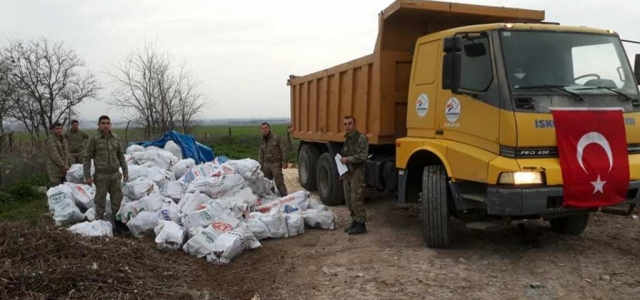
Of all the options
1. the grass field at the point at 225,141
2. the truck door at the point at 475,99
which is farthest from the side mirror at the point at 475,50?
the grass field at the point at 225,141

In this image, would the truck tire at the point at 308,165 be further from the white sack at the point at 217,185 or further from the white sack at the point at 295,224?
the white sack at the point at 295,224

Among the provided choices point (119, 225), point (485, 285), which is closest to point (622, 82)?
point (485, 285)

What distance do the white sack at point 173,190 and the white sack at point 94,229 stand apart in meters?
1.53

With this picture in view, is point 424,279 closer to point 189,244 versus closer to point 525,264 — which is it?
point 525,264

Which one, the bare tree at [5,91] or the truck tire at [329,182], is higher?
the bare tree at [5,91]

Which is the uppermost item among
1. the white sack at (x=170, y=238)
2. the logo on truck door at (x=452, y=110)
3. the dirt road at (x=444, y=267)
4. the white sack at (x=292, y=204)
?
the logo on truck door at (x=452, y=110)

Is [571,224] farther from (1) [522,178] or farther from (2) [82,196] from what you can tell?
(2) [82,196]

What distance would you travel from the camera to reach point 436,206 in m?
5.42

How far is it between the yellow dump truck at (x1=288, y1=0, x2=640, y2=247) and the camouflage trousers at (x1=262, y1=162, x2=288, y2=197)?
2886mm

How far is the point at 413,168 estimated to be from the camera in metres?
6.12

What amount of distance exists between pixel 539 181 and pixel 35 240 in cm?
463

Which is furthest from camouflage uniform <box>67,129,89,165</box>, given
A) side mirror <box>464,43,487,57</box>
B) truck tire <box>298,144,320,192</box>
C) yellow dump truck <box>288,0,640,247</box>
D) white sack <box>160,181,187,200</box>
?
side mirror <box>464,43,487,57</box>

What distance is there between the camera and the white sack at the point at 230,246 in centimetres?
550

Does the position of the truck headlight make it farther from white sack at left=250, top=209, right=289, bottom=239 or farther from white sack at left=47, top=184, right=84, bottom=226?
white sack at left=47, top=184, right=84, bottom=226
